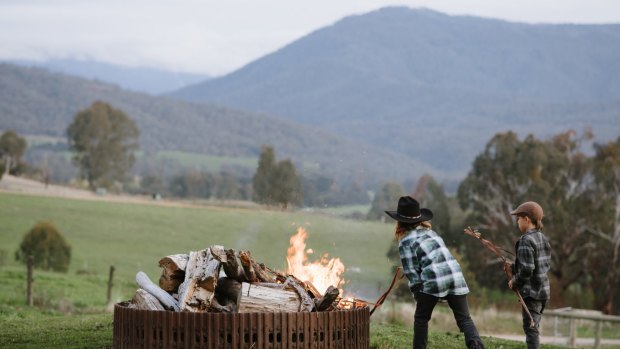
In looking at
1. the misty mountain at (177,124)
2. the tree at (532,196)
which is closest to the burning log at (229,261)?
the tree at (532,196)

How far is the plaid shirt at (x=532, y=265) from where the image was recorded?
32.2ft

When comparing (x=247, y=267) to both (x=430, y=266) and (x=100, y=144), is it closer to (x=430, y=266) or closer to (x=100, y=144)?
(x=430, y=266)

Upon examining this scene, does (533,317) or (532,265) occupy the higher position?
(532,265)

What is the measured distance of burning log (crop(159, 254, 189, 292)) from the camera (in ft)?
31.7

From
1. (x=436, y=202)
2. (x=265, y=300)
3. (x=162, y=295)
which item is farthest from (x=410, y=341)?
(x=436, y=202)

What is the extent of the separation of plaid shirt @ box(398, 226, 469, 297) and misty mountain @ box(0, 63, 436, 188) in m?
134

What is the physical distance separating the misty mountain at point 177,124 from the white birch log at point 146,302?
440 feet

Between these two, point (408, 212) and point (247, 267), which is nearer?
point (408, 212)

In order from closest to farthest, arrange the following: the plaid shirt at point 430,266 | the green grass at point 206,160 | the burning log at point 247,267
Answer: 1. the plaid shirt at point 430,266
2. the burning log at point 247,267
3. the green grass at point 206,160

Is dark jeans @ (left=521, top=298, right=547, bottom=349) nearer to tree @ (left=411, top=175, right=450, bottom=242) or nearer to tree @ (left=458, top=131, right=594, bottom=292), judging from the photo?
tree @ (left=411, top=175, right=450, bottom=242)

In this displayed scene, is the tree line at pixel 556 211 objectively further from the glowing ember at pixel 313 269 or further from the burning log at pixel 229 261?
the burning log at pixel 229 261

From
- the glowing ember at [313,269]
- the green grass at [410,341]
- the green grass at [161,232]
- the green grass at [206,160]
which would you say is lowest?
the green grass at [161,232]

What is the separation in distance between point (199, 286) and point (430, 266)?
2.11 meters

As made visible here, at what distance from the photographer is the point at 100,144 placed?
97562mm
